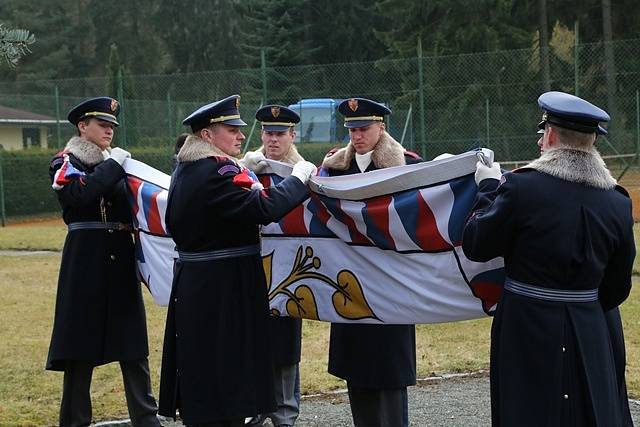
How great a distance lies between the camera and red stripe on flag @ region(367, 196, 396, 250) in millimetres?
4652

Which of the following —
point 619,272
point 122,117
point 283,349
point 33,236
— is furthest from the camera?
point 122,117

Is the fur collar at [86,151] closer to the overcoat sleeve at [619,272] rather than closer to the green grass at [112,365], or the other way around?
the green grass at [112,365]

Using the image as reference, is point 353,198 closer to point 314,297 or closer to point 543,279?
point 314,297

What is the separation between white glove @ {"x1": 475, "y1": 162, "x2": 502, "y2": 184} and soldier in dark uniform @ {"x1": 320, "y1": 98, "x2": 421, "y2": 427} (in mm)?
962

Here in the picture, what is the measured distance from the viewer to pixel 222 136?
4.57 meters

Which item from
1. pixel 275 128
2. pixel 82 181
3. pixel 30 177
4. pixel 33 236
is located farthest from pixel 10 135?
pixel 82 181

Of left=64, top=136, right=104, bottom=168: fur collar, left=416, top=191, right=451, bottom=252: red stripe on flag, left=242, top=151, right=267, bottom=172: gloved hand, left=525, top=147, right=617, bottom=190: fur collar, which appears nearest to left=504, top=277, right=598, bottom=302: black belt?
left=525, top=147, right=617, bottom=190: fur collar

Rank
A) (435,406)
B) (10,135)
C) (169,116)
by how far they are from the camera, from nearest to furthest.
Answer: (435,406) < (169,116) < (10,135)

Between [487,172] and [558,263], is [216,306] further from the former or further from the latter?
[558,263]

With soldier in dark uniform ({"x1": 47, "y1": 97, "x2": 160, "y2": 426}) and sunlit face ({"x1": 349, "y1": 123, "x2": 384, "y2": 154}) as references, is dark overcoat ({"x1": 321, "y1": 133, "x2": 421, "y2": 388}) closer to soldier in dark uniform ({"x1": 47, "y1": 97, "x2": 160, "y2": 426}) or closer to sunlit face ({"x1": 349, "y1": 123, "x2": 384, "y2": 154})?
sunlit face ({"x1": 349, "y1": 123, "x2": 384, "y2": 154})

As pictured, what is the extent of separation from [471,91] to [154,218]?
15.0 metres

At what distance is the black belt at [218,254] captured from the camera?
14.8 feet

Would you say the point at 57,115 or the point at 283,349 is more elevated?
the point at 57,115

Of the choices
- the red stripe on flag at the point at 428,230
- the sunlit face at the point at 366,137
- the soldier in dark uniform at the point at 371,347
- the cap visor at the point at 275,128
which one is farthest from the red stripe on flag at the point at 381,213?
the cap visor at the point at 275,128
